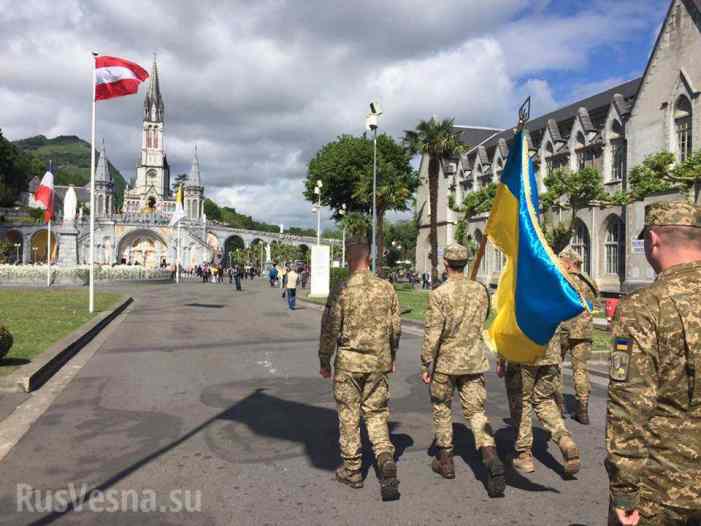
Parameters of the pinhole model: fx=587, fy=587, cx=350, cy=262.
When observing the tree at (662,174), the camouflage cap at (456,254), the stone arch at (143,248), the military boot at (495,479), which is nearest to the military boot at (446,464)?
the military boot at (495,479)

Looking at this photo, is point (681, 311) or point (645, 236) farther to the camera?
point (645, 236)

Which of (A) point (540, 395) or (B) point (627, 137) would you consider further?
(B) point (627, 137)

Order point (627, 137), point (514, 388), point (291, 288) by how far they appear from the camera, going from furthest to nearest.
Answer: point (627, 137) → point (291, 288) → point (514, 388)

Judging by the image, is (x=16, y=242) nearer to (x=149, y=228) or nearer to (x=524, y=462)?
(x=149, y=228)

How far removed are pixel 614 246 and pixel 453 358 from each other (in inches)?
1305

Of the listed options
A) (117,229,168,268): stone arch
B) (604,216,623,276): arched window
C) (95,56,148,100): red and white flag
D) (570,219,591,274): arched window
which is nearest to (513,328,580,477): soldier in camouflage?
(95,56,148,100): red and white flag

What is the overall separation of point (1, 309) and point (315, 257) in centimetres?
1387

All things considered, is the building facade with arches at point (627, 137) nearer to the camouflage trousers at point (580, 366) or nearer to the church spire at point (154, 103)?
the camouflage trousers at point (580, 366)

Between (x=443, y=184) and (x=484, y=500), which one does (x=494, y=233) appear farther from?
(x=443, y=184)

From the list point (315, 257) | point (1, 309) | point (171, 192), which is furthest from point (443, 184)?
point (171, 192)

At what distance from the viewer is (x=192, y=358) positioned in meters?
11.2

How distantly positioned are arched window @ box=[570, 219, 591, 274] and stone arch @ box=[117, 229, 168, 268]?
91.1 metres

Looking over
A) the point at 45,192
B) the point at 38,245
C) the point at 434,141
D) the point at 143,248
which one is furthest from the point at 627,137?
the point at 38,245

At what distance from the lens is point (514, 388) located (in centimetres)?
539
